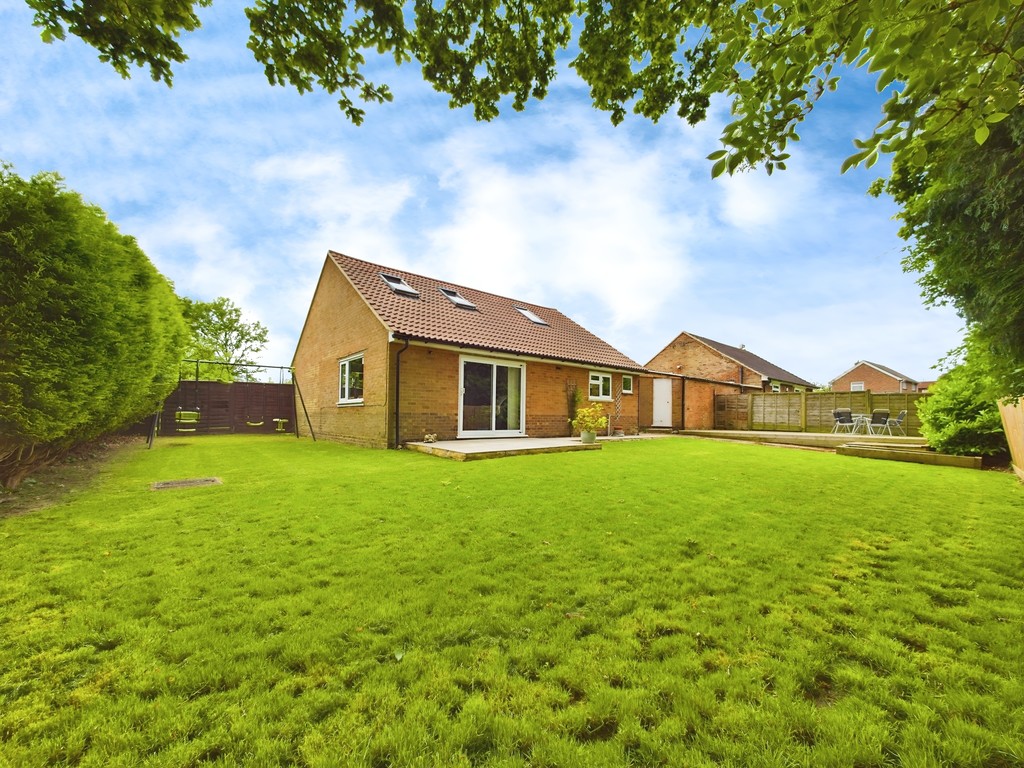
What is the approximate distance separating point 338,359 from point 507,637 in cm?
1323

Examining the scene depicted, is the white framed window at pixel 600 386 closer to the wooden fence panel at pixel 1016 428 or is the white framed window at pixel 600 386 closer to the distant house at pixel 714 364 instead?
the wooden fence panel at pixel 1016 428

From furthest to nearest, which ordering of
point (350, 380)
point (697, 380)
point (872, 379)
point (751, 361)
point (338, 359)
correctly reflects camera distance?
point (872, 379) < point (751, 361) < point (697, 380) < point (338, 359) < point (350, 380)

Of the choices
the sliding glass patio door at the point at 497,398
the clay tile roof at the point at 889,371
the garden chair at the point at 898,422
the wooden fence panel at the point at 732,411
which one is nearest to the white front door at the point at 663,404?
the wooden fence panel at the point at 732,411

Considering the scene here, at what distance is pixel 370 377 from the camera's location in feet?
37.9

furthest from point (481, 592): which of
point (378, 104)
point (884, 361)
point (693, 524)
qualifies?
point (884, 361)

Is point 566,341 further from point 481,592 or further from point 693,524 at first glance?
point 481,592

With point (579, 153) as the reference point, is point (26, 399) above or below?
below

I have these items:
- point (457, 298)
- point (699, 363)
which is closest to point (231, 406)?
point (457, 298)

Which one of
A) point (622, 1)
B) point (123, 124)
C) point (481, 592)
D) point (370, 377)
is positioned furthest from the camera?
point (370, 377)

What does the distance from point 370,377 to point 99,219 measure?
6.25 meters

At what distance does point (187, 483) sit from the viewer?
6184 millimetres

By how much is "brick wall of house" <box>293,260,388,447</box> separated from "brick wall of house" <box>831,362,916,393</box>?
49.2 metres

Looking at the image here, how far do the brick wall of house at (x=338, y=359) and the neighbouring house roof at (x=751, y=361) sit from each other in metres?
24.1

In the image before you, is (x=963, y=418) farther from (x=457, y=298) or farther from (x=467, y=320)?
(x=457, y=298)
